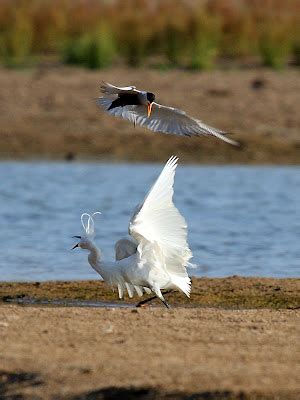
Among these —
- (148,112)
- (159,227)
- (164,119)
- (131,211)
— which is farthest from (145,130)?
(159,227)

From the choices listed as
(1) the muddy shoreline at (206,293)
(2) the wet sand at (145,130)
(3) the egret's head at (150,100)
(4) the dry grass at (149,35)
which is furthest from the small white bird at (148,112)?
Answer: (4) the dry grass at (149,35)

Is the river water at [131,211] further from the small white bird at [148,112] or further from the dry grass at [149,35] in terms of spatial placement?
the dry grass at [149,35]

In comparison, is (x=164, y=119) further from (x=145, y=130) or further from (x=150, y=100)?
(x=145, y=130)

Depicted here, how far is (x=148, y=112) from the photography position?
10.6m

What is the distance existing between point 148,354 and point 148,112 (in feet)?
13.8

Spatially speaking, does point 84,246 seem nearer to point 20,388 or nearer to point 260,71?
point 20,388

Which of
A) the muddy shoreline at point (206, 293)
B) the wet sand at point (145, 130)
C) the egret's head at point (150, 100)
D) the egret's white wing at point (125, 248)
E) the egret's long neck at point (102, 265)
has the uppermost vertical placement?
the egret's head at point (150, 100)

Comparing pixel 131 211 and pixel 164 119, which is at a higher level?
pixel 164 119

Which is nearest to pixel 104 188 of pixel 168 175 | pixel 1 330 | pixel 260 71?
pixel 260 71

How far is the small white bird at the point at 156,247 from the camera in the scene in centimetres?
845

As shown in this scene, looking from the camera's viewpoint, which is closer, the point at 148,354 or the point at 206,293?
the point at 148,354

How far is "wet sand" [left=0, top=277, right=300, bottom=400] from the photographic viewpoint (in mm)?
6105

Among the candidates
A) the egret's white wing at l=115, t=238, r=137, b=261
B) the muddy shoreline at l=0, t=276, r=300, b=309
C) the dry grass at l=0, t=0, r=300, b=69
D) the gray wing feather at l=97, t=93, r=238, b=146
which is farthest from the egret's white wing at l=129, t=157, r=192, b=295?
the dry grass at l=0, t=0, r=300, b=69

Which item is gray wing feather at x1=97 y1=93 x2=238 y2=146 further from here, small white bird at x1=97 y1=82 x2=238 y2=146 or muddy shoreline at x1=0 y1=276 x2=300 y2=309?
muddy shoreline at x1=0 y1=276 x2=300 y2=309
